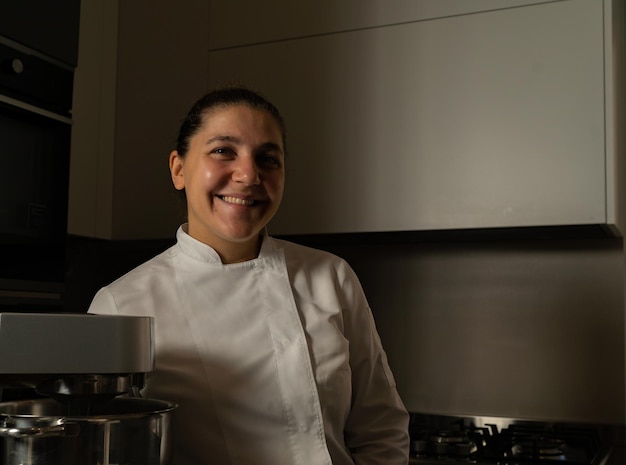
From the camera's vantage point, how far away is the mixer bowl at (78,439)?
71cm

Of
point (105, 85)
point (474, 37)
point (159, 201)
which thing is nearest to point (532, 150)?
point (474, 37)

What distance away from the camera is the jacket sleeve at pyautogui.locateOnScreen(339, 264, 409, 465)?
1169mm

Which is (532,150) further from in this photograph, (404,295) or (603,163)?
(404,295)

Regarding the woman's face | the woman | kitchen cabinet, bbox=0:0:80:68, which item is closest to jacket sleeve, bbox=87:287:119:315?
the woman

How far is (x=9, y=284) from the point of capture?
1.37m

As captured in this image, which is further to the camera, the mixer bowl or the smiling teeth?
the smiling teeth

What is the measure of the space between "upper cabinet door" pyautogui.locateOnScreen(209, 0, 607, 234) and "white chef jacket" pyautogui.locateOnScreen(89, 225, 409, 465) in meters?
0.51

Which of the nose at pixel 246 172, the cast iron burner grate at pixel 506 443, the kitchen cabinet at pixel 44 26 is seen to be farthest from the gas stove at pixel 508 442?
the kitchen cabinet at pixel 44 26

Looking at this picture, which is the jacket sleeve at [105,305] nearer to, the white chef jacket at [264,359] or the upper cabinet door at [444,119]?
the white chef jacket at [264,359]

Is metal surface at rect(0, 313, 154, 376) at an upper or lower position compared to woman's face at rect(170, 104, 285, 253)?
lower

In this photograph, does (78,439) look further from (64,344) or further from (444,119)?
(444,119)

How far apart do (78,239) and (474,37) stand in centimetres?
107

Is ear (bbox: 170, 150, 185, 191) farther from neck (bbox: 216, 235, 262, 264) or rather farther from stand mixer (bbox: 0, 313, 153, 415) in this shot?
stand mixer (bbox: 0, 313, 153, 415)

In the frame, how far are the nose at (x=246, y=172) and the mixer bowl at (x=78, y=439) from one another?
410mm
